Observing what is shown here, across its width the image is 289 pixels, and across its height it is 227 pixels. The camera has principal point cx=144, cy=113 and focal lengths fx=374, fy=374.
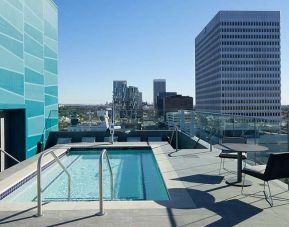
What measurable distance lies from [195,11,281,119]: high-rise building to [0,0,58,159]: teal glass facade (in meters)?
104

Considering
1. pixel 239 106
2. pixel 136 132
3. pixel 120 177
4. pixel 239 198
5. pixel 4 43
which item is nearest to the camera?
pixel 239 198

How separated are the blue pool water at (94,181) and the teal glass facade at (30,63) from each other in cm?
215

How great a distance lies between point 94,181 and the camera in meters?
8.35

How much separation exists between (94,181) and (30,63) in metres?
5.95

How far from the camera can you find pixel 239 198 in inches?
215

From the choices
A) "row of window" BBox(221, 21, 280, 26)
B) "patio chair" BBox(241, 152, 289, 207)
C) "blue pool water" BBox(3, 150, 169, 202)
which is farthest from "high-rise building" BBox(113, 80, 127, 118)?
"row of window" BBox(221, 21, 280, 26)

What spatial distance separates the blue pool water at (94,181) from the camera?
700 cm

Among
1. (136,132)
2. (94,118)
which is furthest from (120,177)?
(94,118)

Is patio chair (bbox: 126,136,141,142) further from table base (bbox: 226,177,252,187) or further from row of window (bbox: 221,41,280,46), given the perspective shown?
row of window (bbox: 221,41,280,46)

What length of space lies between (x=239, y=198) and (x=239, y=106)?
118 m

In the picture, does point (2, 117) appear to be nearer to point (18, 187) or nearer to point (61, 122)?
point (18, 187)

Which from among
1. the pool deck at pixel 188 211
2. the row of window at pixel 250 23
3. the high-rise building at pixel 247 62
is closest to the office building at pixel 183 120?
the pool deck at pixel 188 211

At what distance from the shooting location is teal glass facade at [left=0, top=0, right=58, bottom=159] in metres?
10.4

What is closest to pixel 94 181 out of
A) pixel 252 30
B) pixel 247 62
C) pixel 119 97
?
pixel 119 97
